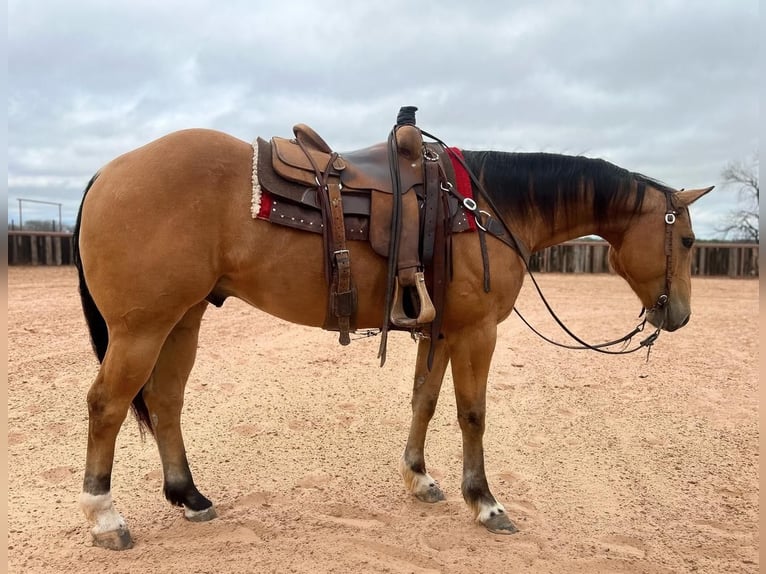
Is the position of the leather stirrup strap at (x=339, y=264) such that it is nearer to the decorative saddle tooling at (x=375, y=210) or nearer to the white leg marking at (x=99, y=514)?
the decorative saddle tooling at (x=375, y=210)

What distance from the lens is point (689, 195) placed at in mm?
3234

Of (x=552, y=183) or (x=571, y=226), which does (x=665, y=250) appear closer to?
(x=571, y=226)

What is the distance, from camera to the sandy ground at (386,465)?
9.01 feet

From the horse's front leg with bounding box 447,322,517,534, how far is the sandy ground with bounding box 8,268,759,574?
0.12m

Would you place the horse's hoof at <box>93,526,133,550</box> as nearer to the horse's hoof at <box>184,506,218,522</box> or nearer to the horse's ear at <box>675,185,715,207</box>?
the horse's hoof at <box>184,506,218,522</box>

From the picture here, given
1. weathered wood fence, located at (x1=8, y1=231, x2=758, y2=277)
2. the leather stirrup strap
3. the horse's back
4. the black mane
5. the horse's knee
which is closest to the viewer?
the horse's back

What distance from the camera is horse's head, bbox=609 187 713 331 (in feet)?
10.5

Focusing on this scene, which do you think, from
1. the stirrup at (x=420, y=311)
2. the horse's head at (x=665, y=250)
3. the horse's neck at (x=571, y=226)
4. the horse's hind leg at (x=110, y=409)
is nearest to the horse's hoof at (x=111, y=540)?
the horse's hind leg at (x=110, y=409)

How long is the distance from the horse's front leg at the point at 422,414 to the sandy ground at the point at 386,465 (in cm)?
13

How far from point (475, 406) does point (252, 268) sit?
1489 millimetres

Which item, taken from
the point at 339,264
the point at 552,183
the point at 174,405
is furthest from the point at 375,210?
the point at 174,405

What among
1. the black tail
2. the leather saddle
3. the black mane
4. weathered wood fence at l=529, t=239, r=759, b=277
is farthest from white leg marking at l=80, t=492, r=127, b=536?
weathered wood fence at l=529, t=239, r=759, b=277

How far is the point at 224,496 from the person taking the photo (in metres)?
3.37

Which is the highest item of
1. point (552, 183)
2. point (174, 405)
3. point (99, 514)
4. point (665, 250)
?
point (552, 183)
